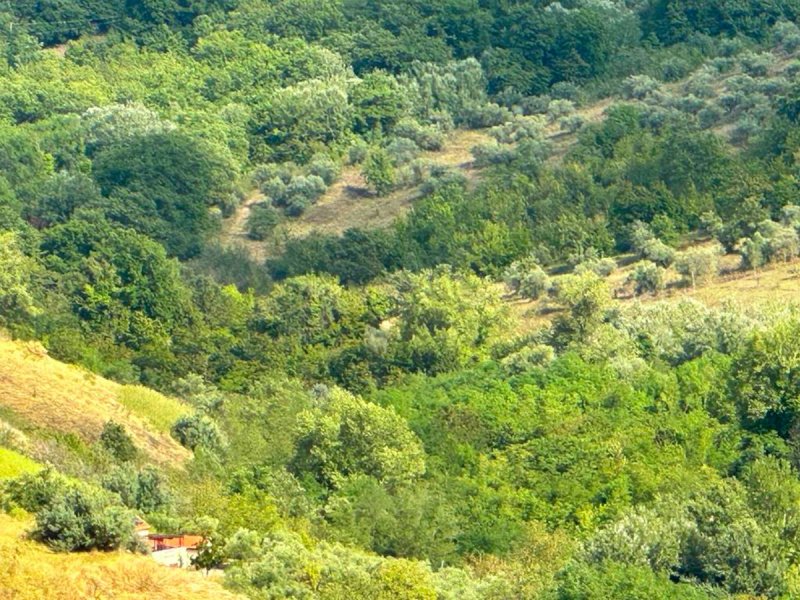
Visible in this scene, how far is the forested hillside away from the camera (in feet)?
171

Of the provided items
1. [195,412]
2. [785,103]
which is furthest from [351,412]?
[785,103]

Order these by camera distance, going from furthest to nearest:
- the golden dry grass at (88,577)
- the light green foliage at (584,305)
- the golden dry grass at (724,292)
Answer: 1. the golden dry grass at (724,292)
2. the light green foliage at (584,305)
3. the golden dry grass at (88,577)

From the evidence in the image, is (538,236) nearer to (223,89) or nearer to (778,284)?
(778,284)

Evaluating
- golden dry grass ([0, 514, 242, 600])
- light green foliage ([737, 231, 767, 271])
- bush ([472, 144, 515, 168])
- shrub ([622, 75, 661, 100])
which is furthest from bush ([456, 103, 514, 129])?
golden dry grass ([0, 514, 242, 600])

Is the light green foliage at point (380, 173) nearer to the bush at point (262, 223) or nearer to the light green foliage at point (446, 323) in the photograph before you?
the bush at point (262, 223)

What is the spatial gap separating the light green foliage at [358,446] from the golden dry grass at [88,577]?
1673 cm

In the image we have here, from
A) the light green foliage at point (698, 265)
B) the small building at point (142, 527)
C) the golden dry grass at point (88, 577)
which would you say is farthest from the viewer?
the light green foliage at point (698, 265)

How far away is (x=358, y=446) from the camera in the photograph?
6181 cm

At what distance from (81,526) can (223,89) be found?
75.5 meters

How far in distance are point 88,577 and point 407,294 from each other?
41.3m

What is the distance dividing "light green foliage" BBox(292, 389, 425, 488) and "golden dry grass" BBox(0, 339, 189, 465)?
11.4 feet

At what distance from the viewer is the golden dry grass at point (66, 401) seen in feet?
206

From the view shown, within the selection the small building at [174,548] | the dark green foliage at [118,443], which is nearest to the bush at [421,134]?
the dark green foliage at [118,443]

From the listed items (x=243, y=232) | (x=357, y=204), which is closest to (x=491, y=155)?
(x=357, y=204)
